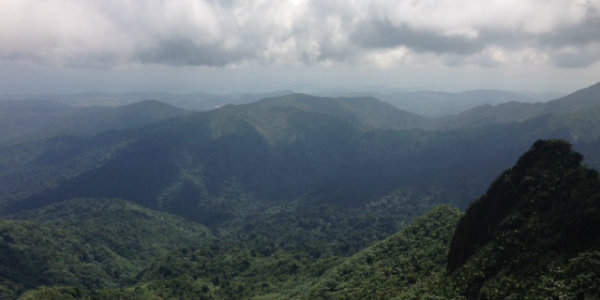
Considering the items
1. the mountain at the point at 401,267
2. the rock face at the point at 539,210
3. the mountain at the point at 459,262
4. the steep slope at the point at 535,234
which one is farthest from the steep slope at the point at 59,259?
the steep slope at the point at 535,234

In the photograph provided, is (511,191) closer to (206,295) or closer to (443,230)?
(443,230)

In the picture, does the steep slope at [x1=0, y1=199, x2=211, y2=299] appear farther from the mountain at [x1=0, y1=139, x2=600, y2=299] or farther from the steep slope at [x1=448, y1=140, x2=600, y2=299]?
the steep slope at [x1=448, y1=140, x2=600, y2=299]

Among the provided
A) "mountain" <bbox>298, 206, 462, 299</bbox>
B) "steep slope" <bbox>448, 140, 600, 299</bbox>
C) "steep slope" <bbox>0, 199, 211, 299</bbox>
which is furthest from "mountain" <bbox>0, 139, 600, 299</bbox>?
"steep slope" <bbox>0, 199, 211, 299</bbox>

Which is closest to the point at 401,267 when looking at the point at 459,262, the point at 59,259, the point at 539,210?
the point at 459,262

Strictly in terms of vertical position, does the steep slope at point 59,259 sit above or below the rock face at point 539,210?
below

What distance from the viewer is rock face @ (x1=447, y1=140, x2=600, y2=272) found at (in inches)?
1449

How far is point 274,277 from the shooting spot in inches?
4432

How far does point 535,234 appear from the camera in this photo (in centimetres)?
4144

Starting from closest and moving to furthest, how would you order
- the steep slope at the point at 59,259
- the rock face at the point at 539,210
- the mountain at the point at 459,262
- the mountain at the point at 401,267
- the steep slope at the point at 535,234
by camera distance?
the steep slope at the point at 535,234 < the mountain at the point at 459,262 < the rock face at the point at 539,210 < the mountain at the point at 401,267 < the steep slope at the point at 59,259

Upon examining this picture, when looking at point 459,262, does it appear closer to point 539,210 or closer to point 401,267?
point 539,210

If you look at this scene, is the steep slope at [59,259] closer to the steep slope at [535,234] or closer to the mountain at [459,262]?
the mountain at [459,262]

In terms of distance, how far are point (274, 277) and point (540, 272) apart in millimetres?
87352

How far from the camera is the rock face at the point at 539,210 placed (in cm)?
3681

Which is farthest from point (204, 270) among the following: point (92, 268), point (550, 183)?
point (550, 183)
